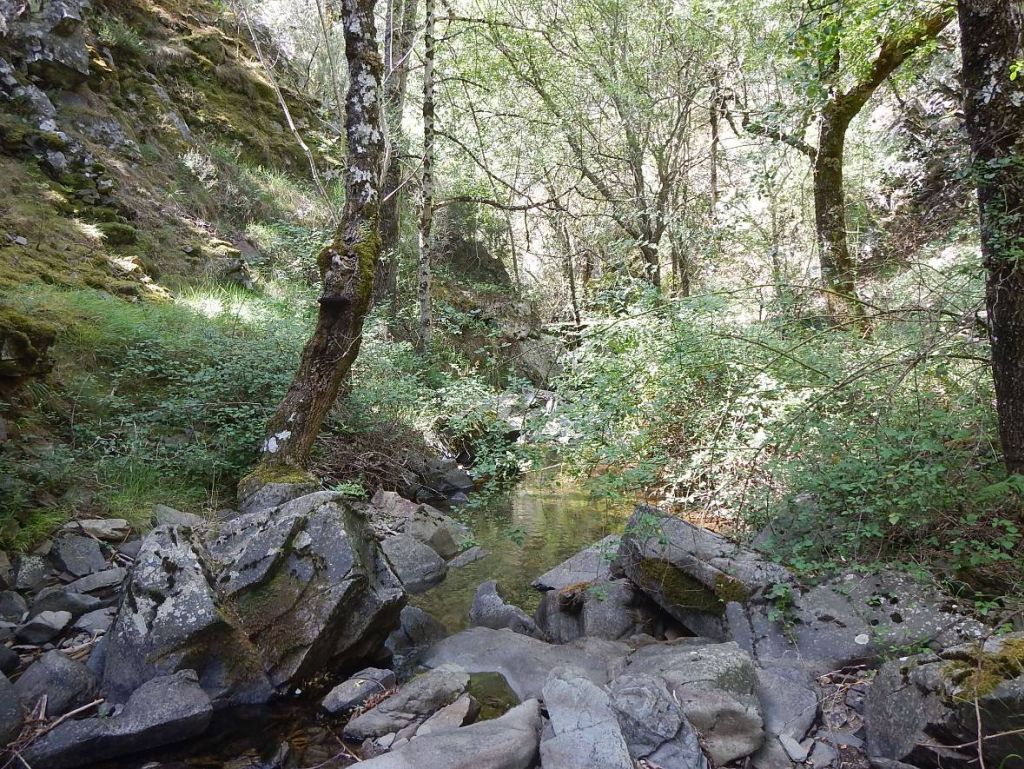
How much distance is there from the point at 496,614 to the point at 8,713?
306 centimetres

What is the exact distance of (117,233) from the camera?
9.55 metres

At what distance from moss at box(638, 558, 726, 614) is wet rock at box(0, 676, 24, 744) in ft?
13.0

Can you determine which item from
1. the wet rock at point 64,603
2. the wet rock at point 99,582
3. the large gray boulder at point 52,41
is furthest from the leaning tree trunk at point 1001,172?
the large gray boulder at point 52,41

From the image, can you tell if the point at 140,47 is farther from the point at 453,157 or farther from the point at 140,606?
the point at 140,606

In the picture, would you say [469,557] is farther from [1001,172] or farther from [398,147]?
[398,147]

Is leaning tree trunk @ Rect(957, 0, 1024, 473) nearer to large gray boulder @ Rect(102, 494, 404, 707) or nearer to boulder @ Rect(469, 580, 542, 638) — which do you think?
boulder @ Rect(469, 580, 542, 638)

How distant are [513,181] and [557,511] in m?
9.12

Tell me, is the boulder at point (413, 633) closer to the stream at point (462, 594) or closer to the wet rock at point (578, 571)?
the stream at point (462, 594)

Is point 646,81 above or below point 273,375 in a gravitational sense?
above

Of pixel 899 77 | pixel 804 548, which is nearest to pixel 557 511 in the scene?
pixel 804 548

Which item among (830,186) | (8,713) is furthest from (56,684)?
(830,186)

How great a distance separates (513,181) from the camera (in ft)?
47.6

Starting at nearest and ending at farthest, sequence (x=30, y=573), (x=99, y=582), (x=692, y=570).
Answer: (x=30, y=573) < (x=99, y=582) < (x=692, y=570)

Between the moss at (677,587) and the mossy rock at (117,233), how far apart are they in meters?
9.26
